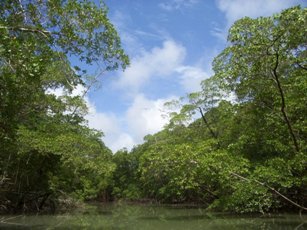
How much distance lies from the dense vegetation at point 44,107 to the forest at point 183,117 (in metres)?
0.03

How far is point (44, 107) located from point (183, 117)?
11.7 metres

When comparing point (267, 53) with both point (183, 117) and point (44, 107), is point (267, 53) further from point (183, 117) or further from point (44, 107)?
point (183, 117)

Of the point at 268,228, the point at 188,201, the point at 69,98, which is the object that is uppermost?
the point at 69,98

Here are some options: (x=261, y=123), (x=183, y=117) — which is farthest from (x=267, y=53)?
(x=183, y=117)

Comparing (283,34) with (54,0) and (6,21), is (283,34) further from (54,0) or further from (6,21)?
(6,21)

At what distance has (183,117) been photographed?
26.8 metres

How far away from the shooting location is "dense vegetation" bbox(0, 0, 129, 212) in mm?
7980

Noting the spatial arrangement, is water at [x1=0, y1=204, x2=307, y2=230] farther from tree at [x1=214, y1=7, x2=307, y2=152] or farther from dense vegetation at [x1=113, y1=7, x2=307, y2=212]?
tree at [x1=214, y1=7, x2=307, y2=152]

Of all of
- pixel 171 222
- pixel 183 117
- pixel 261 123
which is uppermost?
pixel 183 117

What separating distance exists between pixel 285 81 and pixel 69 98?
10.5 metres

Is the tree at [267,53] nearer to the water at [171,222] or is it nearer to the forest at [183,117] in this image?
the forest at [183,117]

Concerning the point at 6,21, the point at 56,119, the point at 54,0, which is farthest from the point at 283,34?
the point at 56,119

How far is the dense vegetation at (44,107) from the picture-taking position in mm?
7980

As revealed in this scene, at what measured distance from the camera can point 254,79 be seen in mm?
12422
